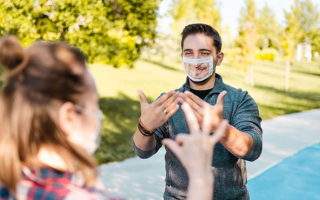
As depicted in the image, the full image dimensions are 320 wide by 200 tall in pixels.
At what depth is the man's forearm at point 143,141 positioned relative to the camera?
1965 mm

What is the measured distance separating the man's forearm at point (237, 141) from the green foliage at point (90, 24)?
4.67 meters

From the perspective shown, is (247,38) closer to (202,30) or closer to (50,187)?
(202,30)

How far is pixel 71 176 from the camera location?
103 cm

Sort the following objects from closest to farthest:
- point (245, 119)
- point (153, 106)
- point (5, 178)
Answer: point (5, 178) → point (153, 106) → point (245, 119)

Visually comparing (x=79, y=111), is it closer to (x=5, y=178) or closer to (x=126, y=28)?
(x=5, y=178)

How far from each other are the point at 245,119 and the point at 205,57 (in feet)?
2.15

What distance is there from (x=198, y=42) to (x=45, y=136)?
5.22 feet

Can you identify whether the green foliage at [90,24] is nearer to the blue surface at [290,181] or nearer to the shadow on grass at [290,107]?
the blue surface at [290,181]

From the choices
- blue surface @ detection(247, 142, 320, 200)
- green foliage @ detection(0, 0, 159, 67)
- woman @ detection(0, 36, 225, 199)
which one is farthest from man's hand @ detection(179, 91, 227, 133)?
green foliage @ detection(0, 0, 159, 67)

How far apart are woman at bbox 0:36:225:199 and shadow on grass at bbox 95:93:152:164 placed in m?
5.05

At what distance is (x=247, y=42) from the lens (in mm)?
19203

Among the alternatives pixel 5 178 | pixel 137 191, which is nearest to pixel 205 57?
pixel 5 178

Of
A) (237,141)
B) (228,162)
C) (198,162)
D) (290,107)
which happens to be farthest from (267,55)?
(198,162)

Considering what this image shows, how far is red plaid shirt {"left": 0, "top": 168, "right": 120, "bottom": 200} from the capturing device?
0.97 m
